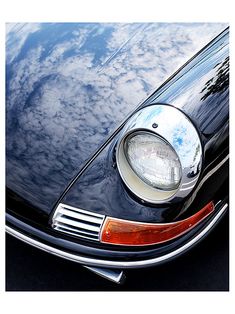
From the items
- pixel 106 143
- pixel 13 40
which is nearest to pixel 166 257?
pixel 106 143

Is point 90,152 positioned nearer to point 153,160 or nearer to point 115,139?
point 115,139

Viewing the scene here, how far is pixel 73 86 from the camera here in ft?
4.90

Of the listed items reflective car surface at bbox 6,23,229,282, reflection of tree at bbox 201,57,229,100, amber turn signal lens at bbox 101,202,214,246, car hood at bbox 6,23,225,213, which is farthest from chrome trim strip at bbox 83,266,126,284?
reflection of tree at bbox 201,57,229,100

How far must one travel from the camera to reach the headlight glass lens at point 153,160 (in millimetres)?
1288

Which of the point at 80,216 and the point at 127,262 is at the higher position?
the point at 80,216

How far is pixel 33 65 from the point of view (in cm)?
155

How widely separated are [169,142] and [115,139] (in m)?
0.21

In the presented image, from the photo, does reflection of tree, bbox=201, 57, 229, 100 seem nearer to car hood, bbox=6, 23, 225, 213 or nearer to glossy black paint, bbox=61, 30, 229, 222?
glossy black paint, bbox=61, 30, 229, 222

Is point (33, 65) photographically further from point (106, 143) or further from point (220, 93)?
point (220, 93)

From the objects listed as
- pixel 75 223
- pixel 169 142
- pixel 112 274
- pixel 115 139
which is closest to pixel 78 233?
pixel 75 223

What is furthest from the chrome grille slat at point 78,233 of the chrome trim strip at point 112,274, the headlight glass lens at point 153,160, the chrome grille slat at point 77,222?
the headlight glass lens at point 153,160

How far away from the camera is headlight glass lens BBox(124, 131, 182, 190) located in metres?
1.29

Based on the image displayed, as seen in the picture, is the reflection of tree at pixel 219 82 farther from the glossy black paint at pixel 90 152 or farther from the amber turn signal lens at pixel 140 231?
the amber turn signal lens at pixel 140 231

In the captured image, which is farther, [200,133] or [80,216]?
[80,216]
